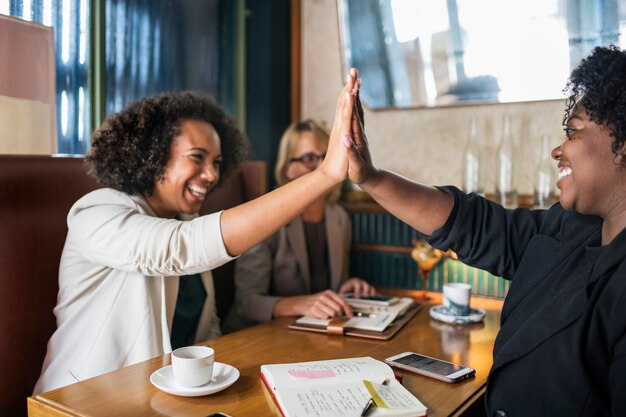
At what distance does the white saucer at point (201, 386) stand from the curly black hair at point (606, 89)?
0.91 m

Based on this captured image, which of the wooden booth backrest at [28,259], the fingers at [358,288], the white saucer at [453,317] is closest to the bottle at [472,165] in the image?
the fingers at [358,288]

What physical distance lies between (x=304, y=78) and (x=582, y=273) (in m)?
2.38

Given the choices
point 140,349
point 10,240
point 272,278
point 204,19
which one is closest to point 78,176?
point 10,240

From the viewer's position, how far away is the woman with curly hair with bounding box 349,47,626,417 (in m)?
0.99

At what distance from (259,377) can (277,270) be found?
1067 mm

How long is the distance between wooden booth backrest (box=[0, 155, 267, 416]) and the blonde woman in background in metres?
0.70

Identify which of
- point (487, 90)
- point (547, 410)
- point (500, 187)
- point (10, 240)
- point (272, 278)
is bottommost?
point (547, 410)

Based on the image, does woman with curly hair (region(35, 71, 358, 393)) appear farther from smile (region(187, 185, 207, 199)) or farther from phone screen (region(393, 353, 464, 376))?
phone screen (region(393, 353, 464, 376))

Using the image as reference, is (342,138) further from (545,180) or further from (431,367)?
(545,180)

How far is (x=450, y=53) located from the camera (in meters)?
2.69

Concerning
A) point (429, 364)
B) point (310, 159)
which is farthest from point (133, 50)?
point (429, 364)

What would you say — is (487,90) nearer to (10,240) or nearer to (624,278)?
(624,278)

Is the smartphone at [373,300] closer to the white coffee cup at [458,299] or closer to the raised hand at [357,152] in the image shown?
the white coffee cup at [458,299]

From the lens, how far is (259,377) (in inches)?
46.9
